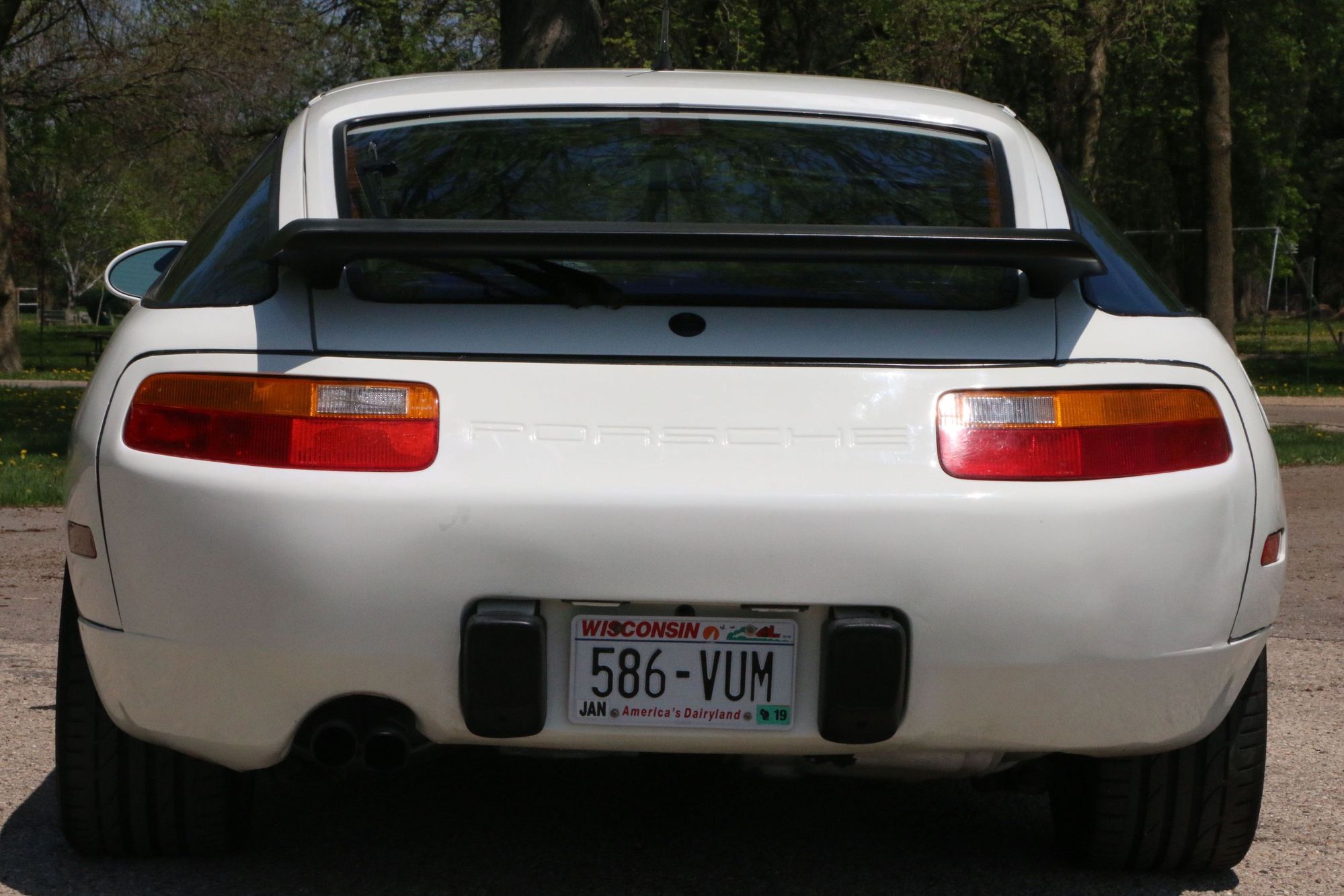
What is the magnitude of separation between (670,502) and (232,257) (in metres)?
0.96

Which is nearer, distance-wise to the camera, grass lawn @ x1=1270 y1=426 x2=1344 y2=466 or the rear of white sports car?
the rear of white sports car

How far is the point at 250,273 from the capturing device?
270 cm

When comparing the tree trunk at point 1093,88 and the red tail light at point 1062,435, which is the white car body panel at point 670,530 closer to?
the red tail light at point 1062,435

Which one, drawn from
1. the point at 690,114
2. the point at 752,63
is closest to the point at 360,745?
the point at 690,114

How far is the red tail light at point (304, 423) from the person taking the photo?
2.45 metres

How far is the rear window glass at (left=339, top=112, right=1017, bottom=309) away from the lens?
2980mm

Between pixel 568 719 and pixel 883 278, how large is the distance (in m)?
0.88

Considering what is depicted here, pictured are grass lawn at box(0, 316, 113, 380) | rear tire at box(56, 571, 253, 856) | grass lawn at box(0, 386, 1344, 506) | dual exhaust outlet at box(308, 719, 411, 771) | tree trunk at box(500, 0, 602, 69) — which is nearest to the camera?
dual exhaust outlet at box(308, 719, 411, 771)

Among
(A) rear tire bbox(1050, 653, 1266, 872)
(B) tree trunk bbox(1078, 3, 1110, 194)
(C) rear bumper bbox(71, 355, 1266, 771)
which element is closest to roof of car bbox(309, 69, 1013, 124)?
(C) rear bumper bbox(71, 355, 1266, 771)

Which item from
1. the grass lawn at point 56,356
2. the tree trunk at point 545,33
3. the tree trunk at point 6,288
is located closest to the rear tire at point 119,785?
the tree trunk at point 545,33

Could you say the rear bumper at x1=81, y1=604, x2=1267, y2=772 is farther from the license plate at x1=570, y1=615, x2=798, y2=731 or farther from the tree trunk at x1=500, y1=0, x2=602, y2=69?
the tree trunk at x1=500, y1=0, x2=602, y2=69

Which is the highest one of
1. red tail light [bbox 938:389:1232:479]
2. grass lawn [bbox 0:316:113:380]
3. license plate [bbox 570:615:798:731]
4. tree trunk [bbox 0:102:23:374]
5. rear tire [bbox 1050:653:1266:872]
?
red tail light [bbox 938:389:1232:479]

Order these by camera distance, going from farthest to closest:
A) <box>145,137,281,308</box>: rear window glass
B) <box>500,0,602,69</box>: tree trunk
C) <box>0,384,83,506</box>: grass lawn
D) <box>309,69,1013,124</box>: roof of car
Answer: <box>500,0,602,69</box>: tree trunk, <box>0,384,83,506</box>: grass lawn, <box>309,69,1013,124</box>: roof of car, <box>145,137,281,308</box>: rear window glass

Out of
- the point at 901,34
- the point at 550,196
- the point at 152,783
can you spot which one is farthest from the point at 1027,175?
the point at 901,34
